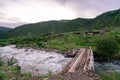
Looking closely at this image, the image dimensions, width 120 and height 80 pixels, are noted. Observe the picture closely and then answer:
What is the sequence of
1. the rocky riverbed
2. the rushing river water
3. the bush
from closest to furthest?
the rocky riverbed
the rushing river water
the bush

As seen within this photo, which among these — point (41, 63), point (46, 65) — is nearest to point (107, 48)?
point (41, 63)

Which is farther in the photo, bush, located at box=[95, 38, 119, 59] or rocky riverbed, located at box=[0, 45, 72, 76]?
bush, located at box=[95, 38, 119, 59]

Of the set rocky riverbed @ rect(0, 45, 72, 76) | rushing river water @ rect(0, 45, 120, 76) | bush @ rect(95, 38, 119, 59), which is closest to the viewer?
rocky riverbed @ rect(0, 45, 72, 76)

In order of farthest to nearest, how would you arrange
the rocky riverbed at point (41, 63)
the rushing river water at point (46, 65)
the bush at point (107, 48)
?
the bush at point (107, 48) < the rushing river water at point (46, 65) < the rocky riverbed at point (41, 63)

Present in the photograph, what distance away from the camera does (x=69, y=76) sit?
19797mm

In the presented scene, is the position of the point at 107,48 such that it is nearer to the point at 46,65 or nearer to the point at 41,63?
the point at 41,63

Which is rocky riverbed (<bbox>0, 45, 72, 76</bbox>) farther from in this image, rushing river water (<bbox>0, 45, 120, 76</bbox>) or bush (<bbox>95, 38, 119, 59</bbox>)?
bush (<bbox>95, 38, 119, 59</bbox>)

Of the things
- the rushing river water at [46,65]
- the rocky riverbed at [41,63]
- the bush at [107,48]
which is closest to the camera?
the rocky riverbed at [41,63]

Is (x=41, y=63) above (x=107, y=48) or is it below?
below

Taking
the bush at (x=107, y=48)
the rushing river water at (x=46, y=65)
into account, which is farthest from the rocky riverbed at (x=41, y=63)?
the bush at (x=107, y=48)

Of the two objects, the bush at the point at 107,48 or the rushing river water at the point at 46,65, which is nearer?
the rushing river water at the point at 46,65

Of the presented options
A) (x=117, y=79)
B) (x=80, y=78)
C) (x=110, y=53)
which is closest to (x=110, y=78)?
(x=117, y=79)

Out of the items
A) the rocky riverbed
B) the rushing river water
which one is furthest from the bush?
the rocky riverbed

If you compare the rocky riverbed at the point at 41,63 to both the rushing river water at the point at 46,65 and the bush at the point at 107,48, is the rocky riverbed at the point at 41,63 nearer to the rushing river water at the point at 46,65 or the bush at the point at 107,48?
the rushing river water at the point at 46,65
